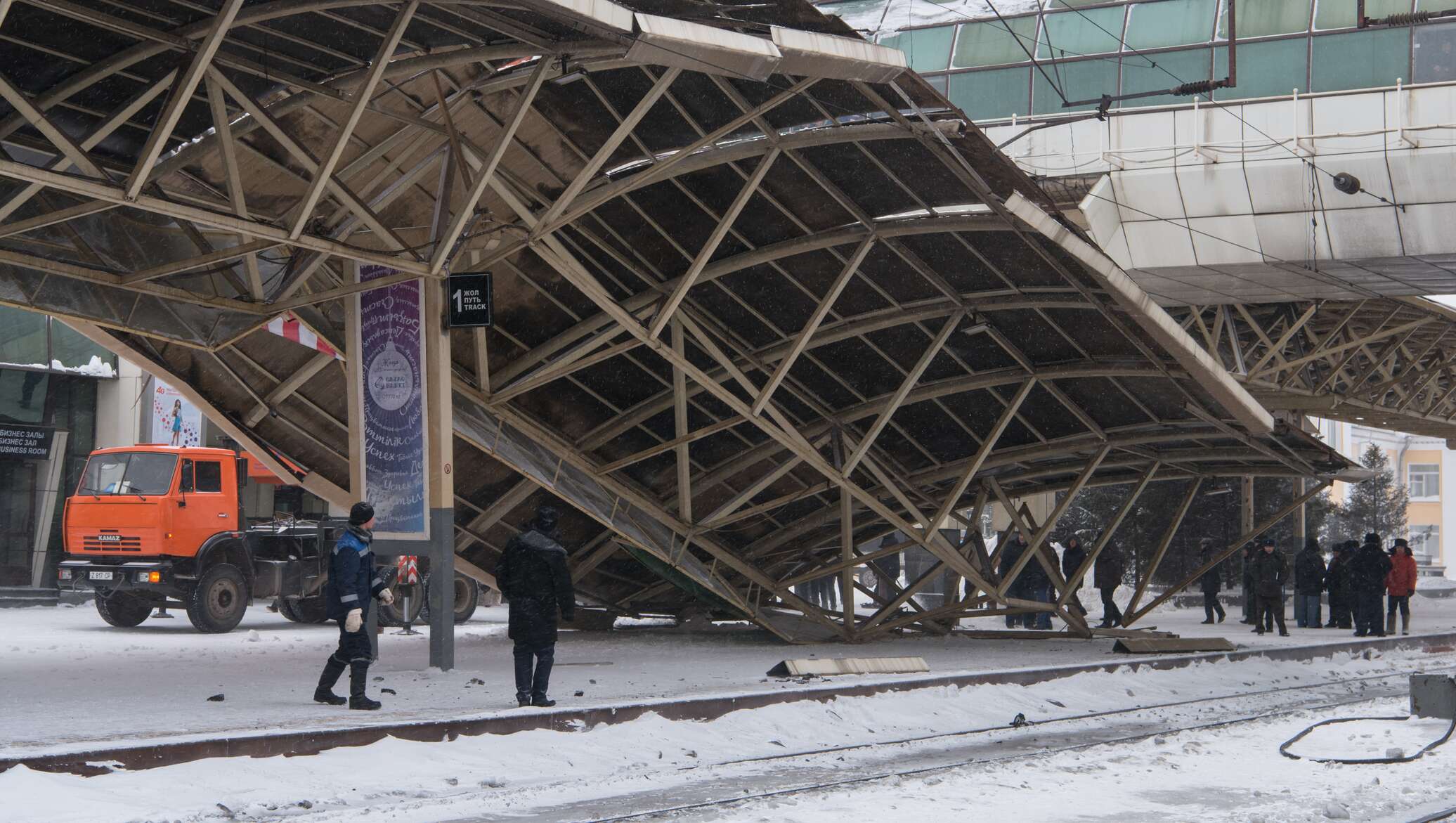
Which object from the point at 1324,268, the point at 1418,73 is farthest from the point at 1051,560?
the point at 1418,73

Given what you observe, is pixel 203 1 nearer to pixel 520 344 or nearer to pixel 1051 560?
pixel 520 344

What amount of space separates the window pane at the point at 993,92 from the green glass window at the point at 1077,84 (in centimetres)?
26

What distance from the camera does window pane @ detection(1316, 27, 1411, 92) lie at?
2783 cm

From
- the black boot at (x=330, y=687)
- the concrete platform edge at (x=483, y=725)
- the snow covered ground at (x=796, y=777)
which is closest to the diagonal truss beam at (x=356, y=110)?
the black boot at (x=330, y=687)

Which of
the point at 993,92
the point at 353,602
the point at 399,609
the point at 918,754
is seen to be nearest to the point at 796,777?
the point at 918,754

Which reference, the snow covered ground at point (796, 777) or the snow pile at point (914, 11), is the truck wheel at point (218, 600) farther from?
the snow pile at point (914, 11)

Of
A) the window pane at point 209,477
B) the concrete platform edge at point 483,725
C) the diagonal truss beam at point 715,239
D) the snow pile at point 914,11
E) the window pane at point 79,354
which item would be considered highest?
the snow pile at point 914,11

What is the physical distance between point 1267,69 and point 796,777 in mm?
24358

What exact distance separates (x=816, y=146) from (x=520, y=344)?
518 cm

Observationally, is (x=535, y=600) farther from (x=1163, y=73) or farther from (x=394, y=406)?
(x=1163, y=73)

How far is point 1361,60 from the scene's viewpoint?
28.6 meters

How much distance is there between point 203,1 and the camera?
38.7 ft

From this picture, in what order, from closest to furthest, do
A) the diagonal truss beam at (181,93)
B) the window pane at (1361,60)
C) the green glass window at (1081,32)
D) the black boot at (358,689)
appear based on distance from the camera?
the diagonal truss beam at (181,93) < the black boot at (358,689) < the window pane at (1361,60) < the green glass window at (1081,32)

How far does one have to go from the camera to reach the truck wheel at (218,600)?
23.0 m
